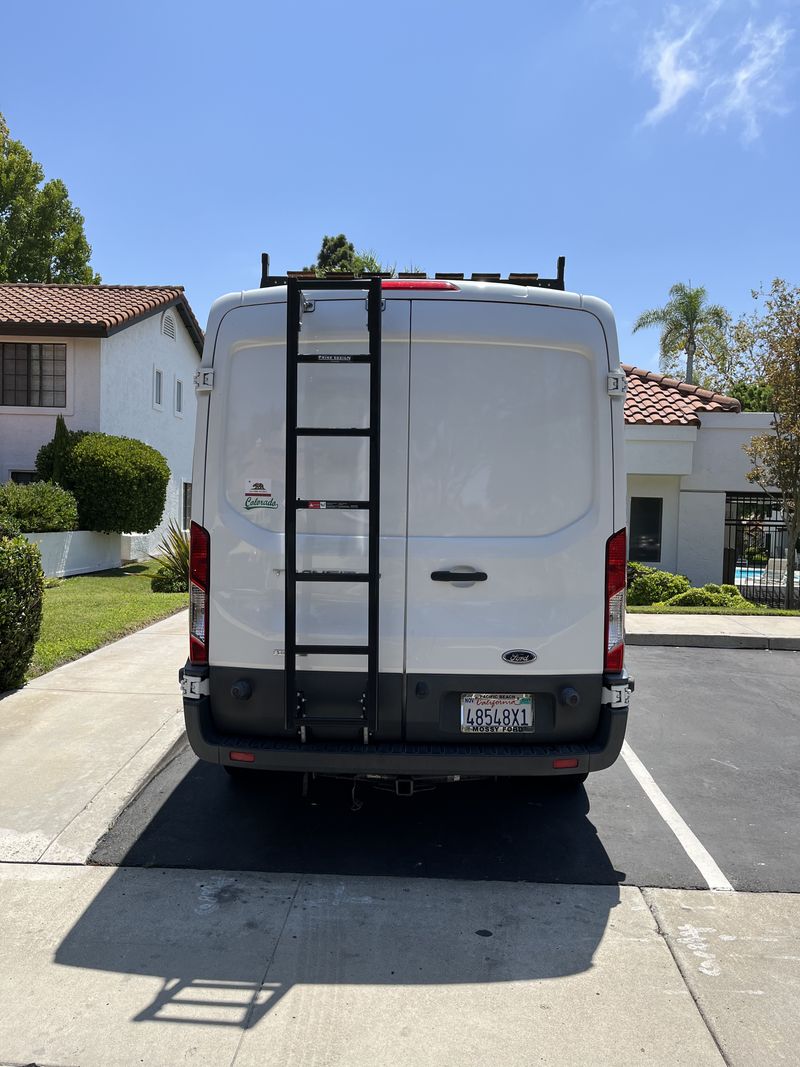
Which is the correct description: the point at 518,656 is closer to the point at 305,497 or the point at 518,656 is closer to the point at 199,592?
the point at 305,497

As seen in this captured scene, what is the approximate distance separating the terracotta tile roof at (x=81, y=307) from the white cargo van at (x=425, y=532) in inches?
617

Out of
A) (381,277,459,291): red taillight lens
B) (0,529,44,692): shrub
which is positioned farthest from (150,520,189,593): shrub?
(381,277,459,291): red taillight lens

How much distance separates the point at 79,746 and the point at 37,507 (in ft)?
34.9

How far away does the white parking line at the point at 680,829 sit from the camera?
4.07 m

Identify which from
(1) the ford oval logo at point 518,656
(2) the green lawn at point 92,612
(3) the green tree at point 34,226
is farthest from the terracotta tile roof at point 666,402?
(3) the green tree at point 34,226

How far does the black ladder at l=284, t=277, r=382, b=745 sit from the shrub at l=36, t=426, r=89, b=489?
1478cm

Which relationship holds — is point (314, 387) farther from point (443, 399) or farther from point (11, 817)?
point (11, 817)

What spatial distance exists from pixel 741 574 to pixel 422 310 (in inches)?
604

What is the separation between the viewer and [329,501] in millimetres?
3742

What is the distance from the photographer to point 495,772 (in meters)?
3.82

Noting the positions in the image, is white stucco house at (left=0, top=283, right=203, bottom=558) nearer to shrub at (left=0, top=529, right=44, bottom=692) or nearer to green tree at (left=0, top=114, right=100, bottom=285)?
shrub at (left=0, top=529, right=44, bottom=692)

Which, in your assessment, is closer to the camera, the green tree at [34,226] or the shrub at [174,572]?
the shrub at [174,572]

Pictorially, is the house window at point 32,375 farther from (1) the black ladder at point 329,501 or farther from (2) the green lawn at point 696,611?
(1) the black ladder at point 329,501

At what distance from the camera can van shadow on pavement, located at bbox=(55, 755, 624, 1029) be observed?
3.21 meters
